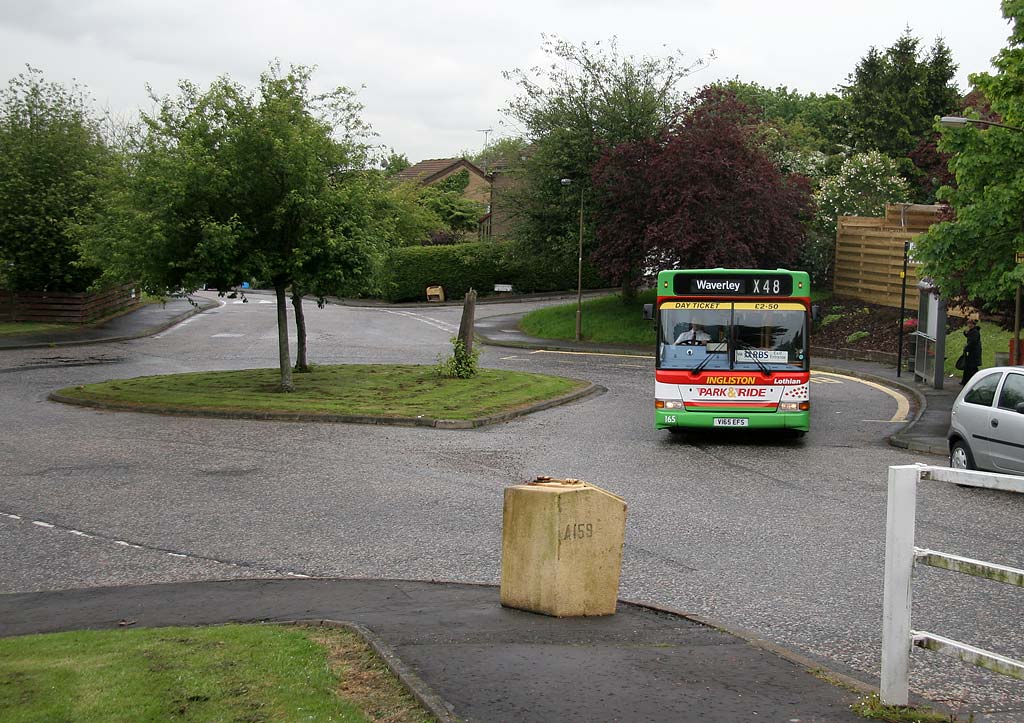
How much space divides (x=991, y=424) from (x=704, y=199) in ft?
82.0

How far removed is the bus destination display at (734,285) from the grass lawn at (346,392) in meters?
4.90

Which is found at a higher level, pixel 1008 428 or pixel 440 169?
pixel 440 169

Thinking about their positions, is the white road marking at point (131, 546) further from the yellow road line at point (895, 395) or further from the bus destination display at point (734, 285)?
the yellow road line at point (895, 395)

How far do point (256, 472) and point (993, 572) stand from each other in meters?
11.4

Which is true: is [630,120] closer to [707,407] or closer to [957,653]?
[707,407]

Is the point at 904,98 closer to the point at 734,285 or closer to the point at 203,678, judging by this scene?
the point at 734,285

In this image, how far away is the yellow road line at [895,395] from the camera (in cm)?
2112

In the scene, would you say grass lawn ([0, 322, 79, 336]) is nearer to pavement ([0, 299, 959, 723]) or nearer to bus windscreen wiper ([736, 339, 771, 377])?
bus windscreen wiper ([736, 339, 771, 377])

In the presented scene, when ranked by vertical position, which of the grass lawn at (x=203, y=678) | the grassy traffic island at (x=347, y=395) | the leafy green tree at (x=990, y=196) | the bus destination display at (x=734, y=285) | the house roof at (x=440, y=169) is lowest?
the grassy traffic island at (x=347, y=395)

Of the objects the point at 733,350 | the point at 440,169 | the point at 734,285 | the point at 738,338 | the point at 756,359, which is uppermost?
the point at 440,169

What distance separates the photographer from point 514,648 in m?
6.21

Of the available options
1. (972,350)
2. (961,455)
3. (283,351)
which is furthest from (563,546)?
(972,350)

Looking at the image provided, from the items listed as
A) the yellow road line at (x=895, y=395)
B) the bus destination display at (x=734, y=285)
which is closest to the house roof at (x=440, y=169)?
the yellow road line at (x=895, y=395)

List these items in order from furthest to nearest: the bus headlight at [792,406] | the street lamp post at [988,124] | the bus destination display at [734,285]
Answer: the street lamp post at [988,124]
the bus destination display at [734,285]
the bus headlight at [792,406]
